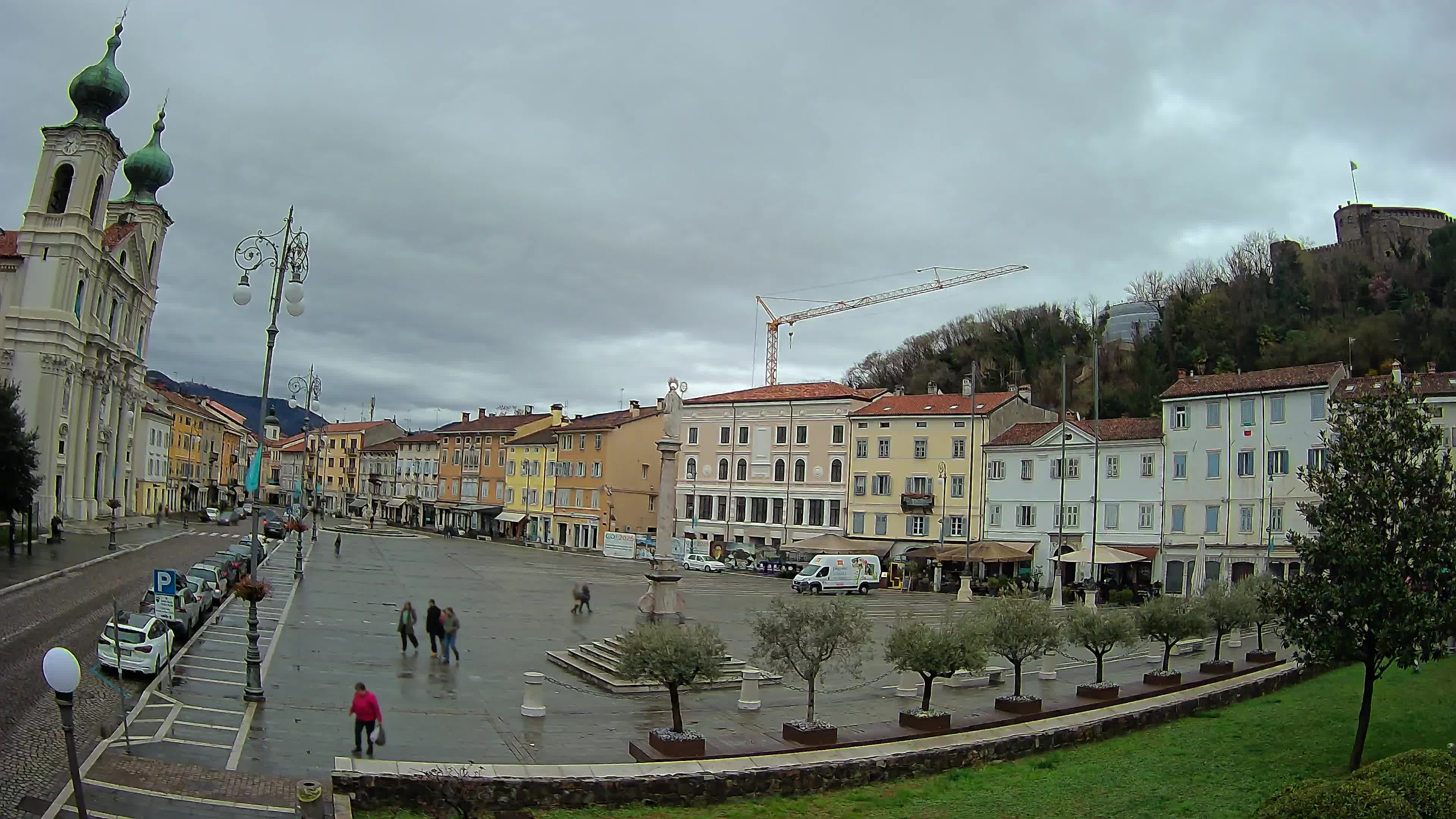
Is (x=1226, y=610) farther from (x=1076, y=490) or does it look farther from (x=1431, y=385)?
(x=1076, y=490)

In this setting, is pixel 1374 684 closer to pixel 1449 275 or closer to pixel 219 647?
pixel 219 647

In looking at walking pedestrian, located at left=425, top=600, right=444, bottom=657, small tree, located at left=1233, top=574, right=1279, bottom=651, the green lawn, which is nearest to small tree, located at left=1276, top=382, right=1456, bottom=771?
the green lawn

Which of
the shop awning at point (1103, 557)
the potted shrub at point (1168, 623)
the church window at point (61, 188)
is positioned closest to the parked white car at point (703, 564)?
the shop awning at point (1103, 557)

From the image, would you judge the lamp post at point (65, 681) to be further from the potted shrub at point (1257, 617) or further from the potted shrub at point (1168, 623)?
the potted shrub at point (1257, 617)

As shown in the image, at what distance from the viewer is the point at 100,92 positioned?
6619 centimetres

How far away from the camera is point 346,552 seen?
5897 cm

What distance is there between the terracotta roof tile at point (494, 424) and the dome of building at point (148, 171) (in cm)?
3617

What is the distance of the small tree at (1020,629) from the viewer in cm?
2111

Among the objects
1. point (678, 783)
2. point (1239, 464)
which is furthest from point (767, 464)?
point (678, 783)

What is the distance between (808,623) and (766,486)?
178 feet

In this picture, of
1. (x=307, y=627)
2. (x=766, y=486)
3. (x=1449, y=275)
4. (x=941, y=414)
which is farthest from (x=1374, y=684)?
(x=1449, y=275)

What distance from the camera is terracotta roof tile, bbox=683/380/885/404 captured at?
7000 cm

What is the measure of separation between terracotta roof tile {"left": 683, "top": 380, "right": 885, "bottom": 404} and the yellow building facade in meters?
2.40

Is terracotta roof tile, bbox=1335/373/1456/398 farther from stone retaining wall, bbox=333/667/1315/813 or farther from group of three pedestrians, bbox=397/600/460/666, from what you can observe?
group of three pedestrians, bbox=397/600/460/666
